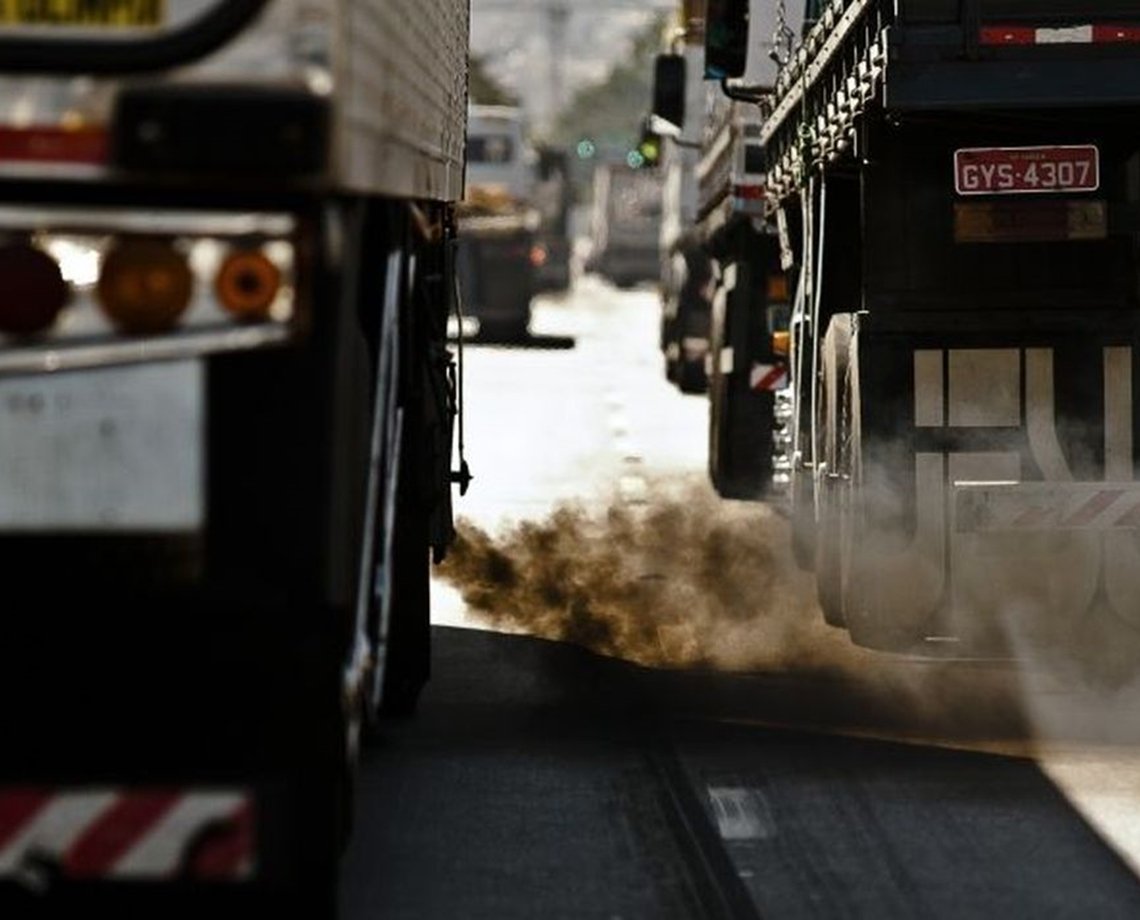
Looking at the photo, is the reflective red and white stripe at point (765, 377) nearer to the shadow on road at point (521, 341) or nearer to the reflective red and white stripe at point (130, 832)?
the reflective red and white stripe at point (130, 832)

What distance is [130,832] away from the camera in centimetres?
640

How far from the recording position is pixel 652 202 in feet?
291

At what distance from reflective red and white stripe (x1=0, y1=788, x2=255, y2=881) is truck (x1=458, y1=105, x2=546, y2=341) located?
129 feet

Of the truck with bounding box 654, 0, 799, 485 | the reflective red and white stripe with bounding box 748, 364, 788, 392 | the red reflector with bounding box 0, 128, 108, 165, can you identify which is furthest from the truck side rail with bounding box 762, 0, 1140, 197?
the reflective red and white stripe with bounding box 748, 364, 788, 392

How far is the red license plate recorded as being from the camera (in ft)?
39.8

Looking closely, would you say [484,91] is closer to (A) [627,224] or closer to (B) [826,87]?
(A) [627,224]

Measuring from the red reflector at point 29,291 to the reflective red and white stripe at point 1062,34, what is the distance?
5591mm

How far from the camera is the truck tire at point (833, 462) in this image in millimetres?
13391

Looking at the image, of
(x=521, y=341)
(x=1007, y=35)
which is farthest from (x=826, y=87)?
(x=521, y=341)

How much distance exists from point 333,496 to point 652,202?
3245 inches

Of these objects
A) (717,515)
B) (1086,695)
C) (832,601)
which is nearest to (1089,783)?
(1086,695)

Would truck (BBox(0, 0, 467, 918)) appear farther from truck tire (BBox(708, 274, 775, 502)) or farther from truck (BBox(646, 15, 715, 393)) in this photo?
truck (BBox(646, 15, 715, 393))

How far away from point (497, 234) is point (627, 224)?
44.5m

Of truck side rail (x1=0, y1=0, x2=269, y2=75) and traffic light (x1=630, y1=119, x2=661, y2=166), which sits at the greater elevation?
traffic light (x1=630, y1=119, x2=661, y2=166)
